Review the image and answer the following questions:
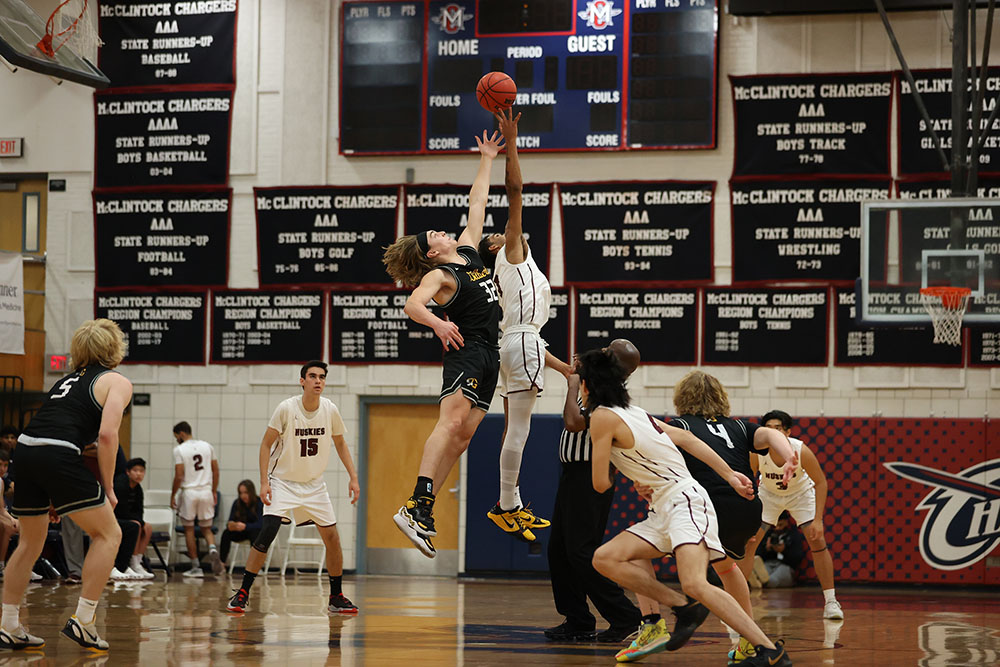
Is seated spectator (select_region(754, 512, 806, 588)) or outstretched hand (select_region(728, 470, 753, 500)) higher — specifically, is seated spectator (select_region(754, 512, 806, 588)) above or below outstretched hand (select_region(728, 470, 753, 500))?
below

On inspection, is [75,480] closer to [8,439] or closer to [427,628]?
[427,628]

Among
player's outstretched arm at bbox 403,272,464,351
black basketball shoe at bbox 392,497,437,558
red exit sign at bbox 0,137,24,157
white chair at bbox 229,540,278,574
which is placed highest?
red exit sign at bbox 0,137,24,157

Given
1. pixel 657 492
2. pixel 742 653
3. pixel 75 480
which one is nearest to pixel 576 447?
pixel 657 492

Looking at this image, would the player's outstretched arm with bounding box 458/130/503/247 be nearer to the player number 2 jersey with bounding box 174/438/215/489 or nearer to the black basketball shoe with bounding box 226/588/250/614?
the black basketball shoe with bounding box 226/588/250/614

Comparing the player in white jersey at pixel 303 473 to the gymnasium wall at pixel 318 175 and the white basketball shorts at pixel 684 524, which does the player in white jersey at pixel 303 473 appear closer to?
the white basketball shorts at pixel 684 524

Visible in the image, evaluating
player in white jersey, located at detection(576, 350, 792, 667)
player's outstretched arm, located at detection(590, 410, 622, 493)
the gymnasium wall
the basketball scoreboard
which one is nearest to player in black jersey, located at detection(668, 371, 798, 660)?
player in white jersey, located at detection(576, 350, 792, 667)

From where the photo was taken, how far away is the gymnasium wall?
14383mm

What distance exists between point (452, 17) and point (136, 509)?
24.6 feet

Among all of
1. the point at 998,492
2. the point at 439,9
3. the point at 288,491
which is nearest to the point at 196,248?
the point at 439,9

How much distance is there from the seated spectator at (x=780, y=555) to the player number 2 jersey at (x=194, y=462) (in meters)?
7.10

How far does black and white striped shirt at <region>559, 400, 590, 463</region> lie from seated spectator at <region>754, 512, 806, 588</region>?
21.1 feet

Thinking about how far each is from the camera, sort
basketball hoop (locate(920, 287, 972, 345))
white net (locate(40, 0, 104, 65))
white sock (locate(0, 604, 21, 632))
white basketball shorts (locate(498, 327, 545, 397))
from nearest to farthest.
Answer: white sock (locate(0, 604, 21, 632))
white basketball shorts (locate(498, 327, 545, 397))
basketball hoop (locate(920, 287, 972, 345))
white net (locate(40, 0, 104, 65))

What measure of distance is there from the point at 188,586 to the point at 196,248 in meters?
5.17

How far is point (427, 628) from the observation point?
857cm
